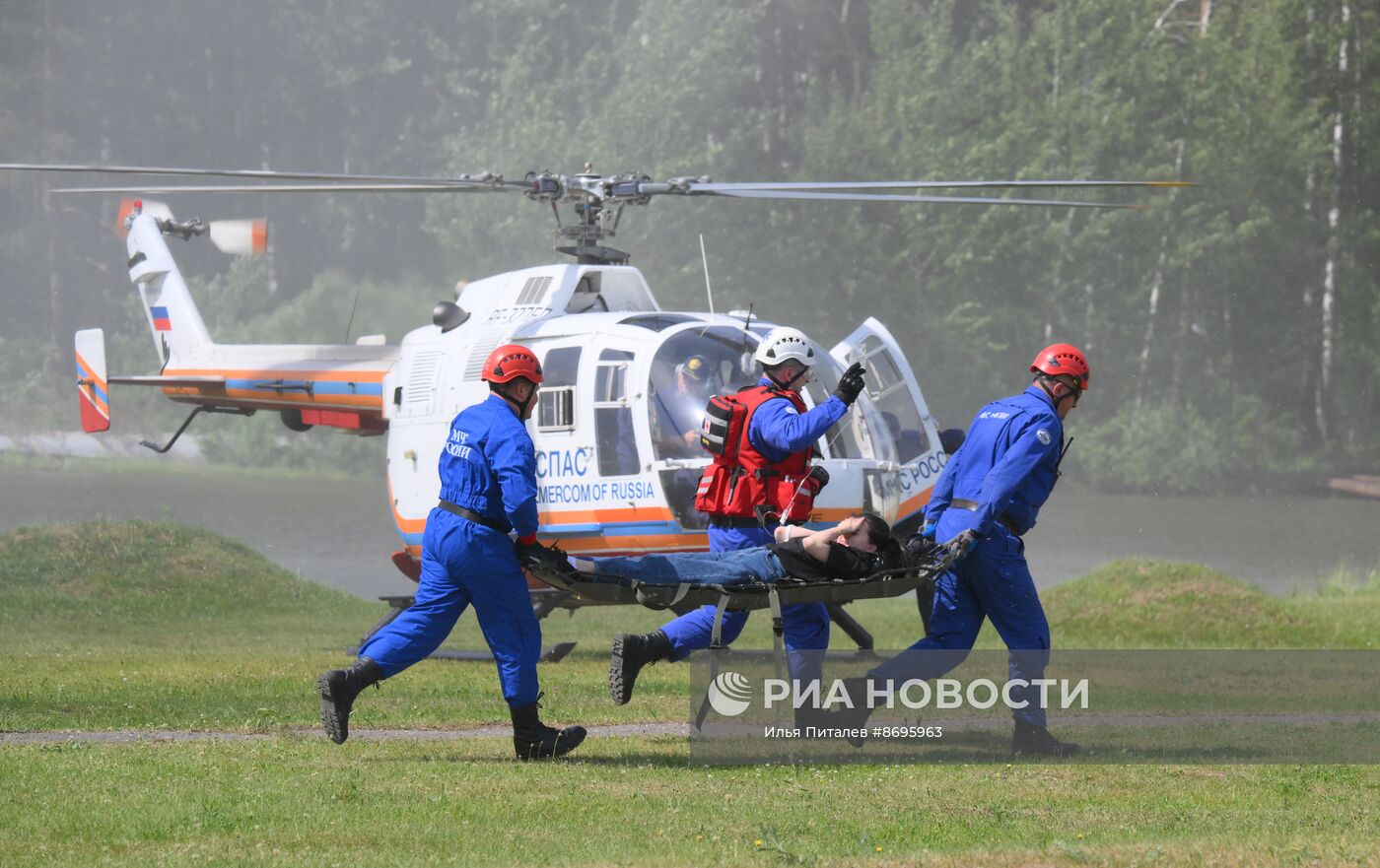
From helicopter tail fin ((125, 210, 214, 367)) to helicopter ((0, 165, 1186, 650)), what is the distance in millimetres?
2447

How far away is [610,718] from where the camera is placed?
9.77m

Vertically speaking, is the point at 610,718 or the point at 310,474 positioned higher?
the point at 610,718

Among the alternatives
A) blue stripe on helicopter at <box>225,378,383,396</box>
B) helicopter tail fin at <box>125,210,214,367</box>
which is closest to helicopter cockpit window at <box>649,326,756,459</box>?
blue stripe on helicopter at <box>225,378,383,396</box>

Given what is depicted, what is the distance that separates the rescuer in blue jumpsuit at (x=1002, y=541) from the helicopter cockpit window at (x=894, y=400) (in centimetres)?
437

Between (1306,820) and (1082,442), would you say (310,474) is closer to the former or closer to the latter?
(1082,442)

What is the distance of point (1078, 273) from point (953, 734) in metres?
37.9

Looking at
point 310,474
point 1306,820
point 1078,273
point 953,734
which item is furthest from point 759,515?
point 310,474

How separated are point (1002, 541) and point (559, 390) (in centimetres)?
511

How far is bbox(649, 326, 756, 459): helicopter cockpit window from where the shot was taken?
12.5 meters

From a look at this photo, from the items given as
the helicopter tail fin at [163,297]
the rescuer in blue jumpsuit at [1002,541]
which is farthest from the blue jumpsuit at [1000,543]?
the helicopter tail fin at [163,297]

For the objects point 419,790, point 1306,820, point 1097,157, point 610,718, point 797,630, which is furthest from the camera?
point 1097,157

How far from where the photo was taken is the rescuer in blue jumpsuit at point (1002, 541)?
8.38 meters

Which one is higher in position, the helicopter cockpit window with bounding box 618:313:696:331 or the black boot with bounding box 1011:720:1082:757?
the helicopter cockpit window with bounding box 618:313:696:331

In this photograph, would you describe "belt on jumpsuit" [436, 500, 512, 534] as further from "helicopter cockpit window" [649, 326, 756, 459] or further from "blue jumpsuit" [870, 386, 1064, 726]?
"helicopter cockpit window" [649, 326, 756, 459]
